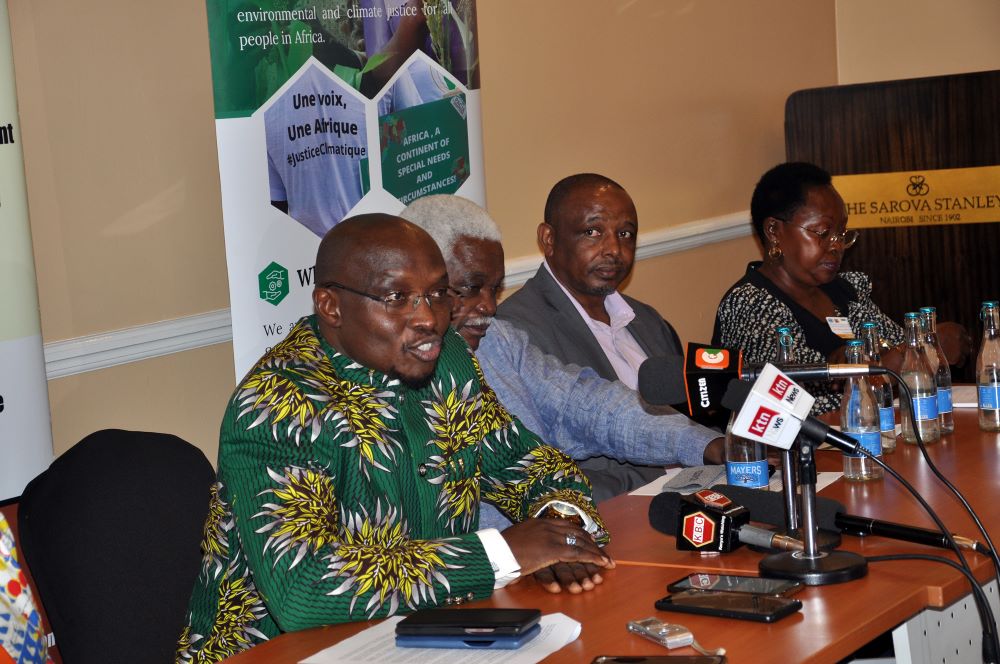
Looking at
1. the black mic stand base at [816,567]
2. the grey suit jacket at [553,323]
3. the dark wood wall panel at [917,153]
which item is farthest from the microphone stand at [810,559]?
the dark wood wall panel at [917,153]

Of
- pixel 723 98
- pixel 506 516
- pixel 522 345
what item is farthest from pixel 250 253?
pixel 723 98

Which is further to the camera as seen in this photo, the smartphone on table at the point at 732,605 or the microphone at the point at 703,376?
the microphone at the point at 703,376

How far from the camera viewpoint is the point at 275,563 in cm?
192

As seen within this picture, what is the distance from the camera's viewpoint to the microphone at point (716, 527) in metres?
2.16

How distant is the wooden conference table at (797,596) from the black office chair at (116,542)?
0.46 metres

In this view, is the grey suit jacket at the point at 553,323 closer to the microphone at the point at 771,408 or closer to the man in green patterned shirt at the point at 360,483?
the man in green patterned shirt at the point at 360,483

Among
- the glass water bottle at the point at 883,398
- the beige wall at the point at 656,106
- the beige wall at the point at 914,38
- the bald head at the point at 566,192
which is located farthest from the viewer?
the beige wall at the point at 914,38

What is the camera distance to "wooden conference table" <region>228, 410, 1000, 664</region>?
1726 millimetres

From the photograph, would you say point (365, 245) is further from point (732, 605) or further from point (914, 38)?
point (914, 38)

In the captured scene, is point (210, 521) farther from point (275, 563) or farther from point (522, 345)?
point (522, 345)

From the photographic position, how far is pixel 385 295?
7.12 ft

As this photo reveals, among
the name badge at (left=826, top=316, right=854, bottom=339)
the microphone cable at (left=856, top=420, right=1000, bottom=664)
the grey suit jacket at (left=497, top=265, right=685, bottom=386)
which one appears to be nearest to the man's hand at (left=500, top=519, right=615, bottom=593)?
the microphone cable at (left=856, top=420, right=1000, bottom=664)

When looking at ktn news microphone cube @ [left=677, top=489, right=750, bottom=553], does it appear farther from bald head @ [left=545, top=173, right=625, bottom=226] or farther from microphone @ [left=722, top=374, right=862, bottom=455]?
bald head @ [left=545, top=173, right=625, bottom=226]

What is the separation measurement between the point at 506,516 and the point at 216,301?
139 centimetres
